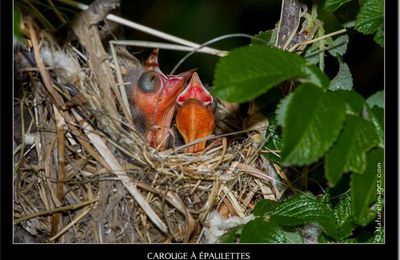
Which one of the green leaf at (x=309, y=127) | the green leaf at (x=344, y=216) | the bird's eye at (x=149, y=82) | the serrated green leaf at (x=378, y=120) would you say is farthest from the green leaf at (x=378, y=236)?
the bird's eye at (x=149, y=82)

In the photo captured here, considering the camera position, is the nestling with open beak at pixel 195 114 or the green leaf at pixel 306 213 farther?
the nestling with open beak at pixel 195 114

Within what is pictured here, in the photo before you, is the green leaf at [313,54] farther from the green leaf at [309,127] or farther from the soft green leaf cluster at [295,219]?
the green leaf at [309,127]

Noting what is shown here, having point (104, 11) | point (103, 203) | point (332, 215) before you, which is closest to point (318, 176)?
point (332, 215)

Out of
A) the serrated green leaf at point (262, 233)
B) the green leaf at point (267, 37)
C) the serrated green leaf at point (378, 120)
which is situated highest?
the green leaf at point (267, 37)

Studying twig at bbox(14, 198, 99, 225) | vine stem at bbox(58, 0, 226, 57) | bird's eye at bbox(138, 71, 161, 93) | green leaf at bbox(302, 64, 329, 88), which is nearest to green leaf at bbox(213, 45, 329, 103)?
green leaf at bbox(302, 64, 329, 88)

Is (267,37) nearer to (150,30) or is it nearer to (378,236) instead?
(150,30)

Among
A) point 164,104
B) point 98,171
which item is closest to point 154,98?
point 164,104

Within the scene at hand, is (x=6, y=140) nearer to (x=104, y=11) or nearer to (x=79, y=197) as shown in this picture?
(x=79, y=197)
